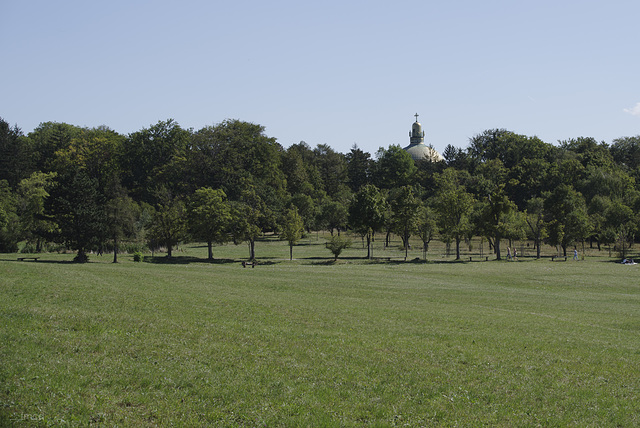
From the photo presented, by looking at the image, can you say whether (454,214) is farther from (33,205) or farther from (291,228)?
(33,205)

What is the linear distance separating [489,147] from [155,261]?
12321 cm

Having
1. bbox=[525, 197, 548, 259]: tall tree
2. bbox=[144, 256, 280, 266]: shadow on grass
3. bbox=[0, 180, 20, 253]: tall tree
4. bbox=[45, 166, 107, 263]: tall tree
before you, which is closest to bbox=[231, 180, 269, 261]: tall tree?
bbox=[144, 256, 280, 266]: shadow on grass

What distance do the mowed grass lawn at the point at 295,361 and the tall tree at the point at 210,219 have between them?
1606 inches

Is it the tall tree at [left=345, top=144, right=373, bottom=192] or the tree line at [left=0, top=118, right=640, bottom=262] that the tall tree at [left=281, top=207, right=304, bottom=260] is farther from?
the tall tree at [left=345, top=144, right=373, bottom=192]

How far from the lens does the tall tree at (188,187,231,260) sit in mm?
69375

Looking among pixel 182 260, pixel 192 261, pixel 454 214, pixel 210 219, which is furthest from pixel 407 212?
pixel 182 260

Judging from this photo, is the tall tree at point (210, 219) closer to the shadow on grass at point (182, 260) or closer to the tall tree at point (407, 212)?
the shadow on grass at point (182, 260)

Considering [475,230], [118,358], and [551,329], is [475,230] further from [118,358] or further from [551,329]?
[118,358]

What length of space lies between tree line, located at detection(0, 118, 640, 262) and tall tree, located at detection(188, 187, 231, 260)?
198 mm

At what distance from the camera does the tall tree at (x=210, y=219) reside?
69.4 meters

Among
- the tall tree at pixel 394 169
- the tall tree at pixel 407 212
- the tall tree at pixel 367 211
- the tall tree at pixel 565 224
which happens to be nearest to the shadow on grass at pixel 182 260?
the tall tree at pixel 367 211

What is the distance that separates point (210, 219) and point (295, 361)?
57084 mm

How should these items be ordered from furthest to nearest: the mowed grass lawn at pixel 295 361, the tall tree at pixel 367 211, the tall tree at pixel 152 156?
the tall tree at pixel 152 156 → the tall tree at pixel 367 211 → the mowed grass lawn at pixel 295 361

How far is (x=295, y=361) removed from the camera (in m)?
14.2
